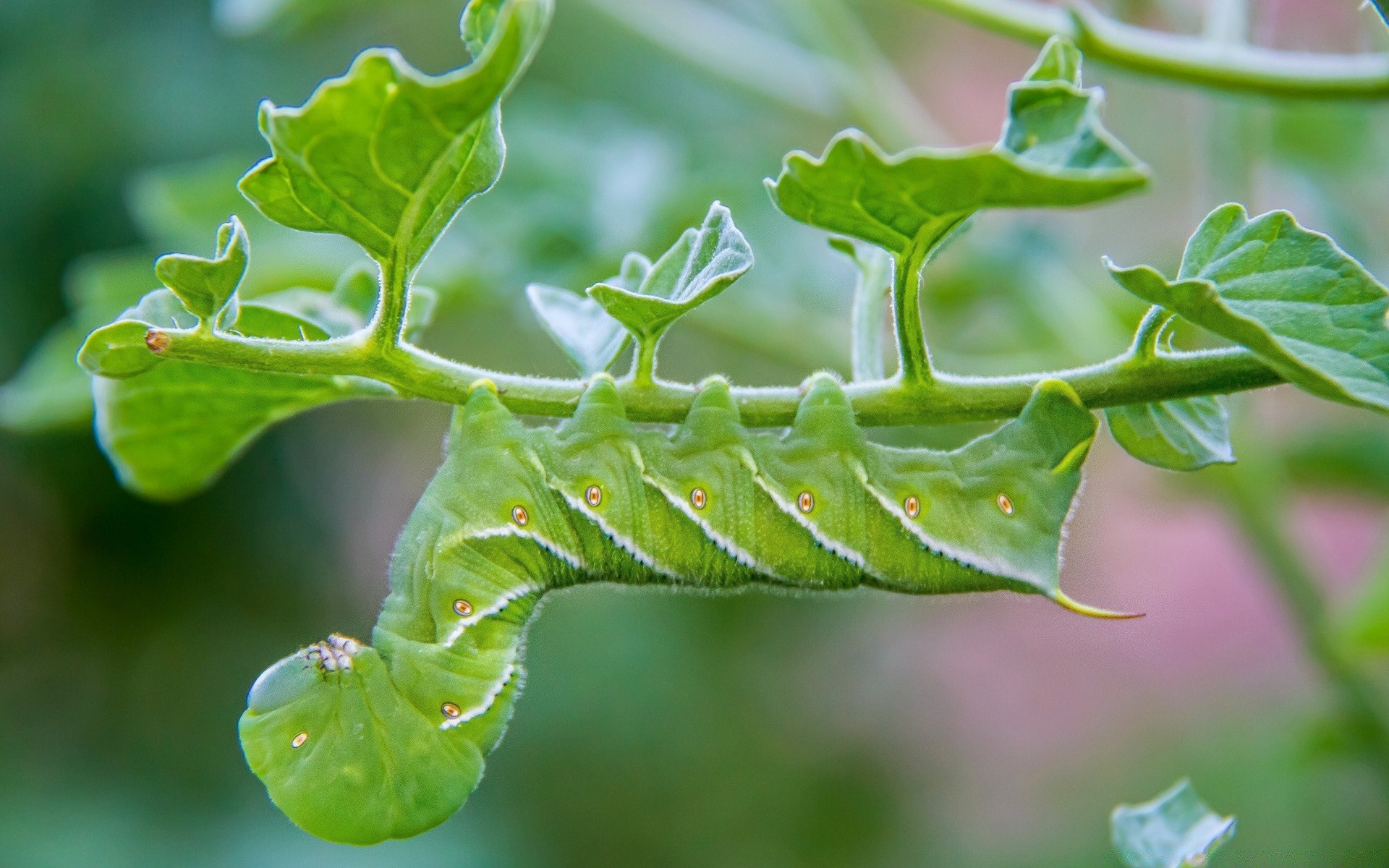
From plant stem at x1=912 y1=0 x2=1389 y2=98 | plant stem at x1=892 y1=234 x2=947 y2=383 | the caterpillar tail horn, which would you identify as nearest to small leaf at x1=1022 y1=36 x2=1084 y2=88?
plant stem at x1=892 y1=234 x2=947 y2=383

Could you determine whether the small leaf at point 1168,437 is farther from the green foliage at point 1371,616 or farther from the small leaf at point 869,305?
the green foliage at point 1371,616

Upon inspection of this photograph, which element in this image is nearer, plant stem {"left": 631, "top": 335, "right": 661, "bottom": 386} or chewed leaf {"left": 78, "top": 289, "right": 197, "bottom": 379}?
chewed leaf {"left": 78, "top": 289, "right": 197, "bottom": 379}

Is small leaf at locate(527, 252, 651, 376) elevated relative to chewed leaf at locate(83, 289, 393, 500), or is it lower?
elevated

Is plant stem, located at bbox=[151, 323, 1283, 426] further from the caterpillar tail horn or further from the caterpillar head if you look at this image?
the caterpillar head

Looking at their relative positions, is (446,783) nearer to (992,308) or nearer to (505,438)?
(505,438)

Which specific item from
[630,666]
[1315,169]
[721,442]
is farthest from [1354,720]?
[630,666]

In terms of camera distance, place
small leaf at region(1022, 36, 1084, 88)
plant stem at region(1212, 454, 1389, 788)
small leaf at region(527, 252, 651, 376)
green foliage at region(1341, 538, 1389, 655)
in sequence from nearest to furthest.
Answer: small leaf at region(1022, 36, 1084, 88) < small leaf at region(527, 252, 651, 376) < green foliage at region(1341, 538, 1389, 655) < plant stem at region(1212, 454, 1389, 788)
